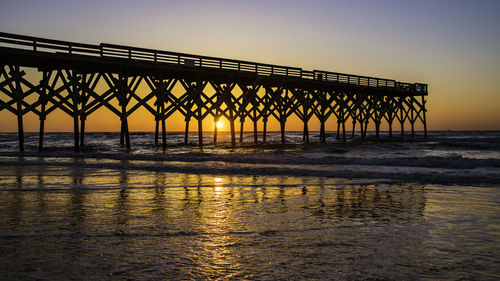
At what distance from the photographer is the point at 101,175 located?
8.63 meters

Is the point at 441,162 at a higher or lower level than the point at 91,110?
lower

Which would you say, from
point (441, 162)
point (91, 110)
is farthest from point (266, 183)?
point (91, 110)

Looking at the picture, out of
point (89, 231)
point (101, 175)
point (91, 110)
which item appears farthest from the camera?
point (91, 110)

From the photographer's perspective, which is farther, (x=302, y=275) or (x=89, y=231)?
(x=89, y=231)

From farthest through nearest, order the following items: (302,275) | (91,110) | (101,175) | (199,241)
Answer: (91,110) → (101,175) → (199,241) → (302,275)

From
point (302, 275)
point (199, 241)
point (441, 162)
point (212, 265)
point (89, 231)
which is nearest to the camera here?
point (302, 275)

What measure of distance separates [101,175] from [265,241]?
21.0 ft

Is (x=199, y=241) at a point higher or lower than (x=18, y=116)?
lower

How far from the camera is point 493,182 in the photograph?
752 centimetres

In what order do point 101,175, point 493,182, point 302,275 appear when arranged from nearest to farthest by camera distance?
point 302,275 < point 493,182 < point 101,175

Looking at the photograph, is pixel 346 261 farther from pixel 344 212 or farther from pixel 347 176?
pixel 347 176

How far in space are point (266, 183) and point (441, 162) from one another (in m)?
6.39

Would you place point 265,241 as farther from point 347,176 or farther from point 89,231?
point 347,176

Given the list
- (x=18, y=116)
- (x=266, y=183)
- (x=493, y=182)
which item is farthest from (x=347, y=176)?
(x=18, y=116)
